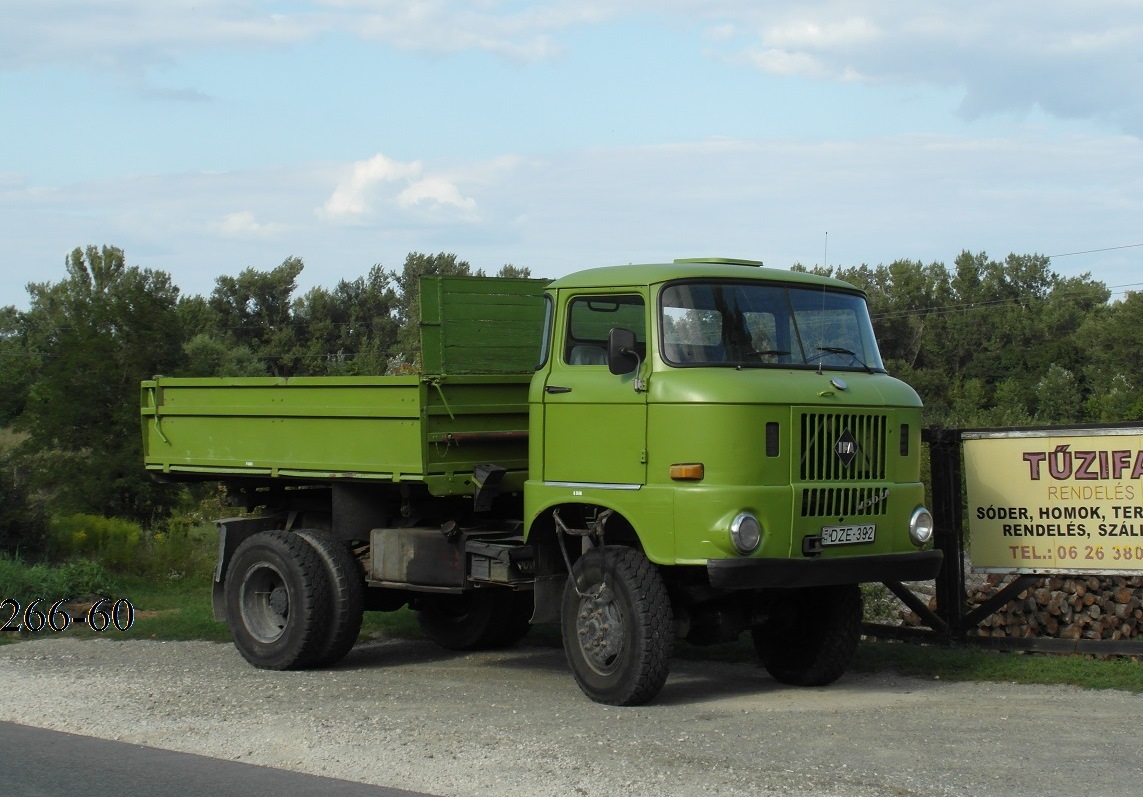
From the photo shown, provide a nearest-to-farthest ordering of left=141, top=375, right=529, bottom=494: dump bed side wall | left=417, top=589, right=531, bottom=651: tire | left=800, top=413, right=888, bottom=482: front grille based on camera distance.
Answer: left=800, top=413, right=888, bottom=482: front grille, left=141, top=375, right=529, bottom=494: dump bed side wall, left=417, top=589, right=531, bottom=651: tire

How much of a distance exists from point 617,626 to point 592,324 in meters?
2.10

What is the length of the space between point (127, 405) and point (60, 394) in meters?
1.17

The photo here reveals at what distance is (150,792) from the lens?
654 cm

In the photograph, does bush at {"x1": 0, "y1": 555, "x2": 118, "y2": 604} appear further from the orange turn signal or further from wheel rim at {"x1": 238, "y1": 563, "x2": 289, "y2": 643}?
the orange turn signal

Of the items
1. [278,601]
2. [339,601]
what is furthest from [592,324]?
[278,601]

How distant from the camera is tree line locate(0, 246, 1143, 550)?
2342cm

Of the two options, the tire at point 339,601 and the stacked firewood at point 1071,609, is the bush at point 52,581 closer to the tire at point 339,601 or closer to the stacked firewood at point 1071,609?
the tire at point 339,601

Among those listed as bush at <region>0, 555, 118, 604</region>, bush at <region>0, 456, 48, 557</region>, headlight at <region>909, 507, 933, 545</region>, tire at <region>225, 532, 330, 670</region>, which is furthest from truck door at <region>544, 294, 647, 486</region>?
bush at <region>0, 456, 48, 557</region>

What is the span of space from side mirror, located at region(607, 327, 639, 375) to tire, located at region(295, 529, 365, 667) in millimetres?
3231

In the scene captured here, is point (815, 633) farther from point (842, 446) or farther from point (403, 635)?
point (403, 635)

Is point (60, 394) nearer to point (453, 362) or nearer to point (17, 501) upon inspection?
point (17, 501)

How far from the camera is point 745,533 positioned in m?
8.19

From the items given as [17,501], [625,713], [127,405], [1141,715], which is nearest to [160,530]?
[127,405]

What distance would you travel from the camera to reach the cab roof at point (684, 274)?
8.92 metres
